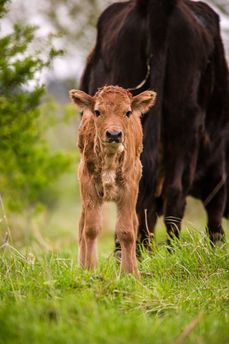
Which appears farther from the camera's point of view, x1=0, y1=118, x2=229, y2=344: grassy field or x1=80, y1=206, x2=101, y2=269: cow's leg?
x1=80, y1=206, x2=101, y2=269: cow's leg

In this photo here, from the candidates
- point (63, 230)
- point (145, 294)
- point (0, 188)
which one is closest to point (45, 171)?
point (0, 188)

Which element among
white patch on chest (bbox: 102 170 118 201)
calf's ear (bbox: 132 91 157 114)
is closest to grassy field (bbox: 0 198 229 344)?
white patch on chest (bbox: 102 170 118 201)

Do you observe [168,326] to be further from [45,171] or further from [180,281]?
[45,171]

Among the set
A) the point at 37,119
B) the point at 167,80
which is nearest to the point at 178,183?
the point at 167,80

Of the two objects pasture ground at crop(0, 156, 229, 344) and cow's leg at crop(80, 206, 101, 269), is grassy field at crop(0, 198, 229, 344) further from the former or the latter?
cow's leg at crop(80, 206, 101, 269)

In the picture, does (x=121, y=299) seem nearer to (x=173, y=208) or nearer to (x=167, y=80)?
(x=173, y=208)

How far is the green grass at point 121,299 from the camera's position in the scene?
4.86m

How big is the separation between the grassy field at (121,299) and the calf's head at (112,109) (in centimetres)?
106

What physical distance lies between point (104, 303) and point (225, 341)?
106 centimetres

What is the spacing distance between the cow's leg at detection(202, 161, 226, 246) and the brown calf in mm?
2777

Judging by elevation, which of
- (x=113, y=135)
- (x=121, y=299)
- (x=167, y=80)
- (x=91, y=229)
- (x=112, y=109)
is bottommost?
(x=121, y=299)

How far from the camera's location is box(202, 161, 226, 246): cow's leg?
9.86 metres

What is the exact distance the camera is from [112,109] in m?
6.99

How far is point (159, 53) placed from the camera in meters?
8.51
